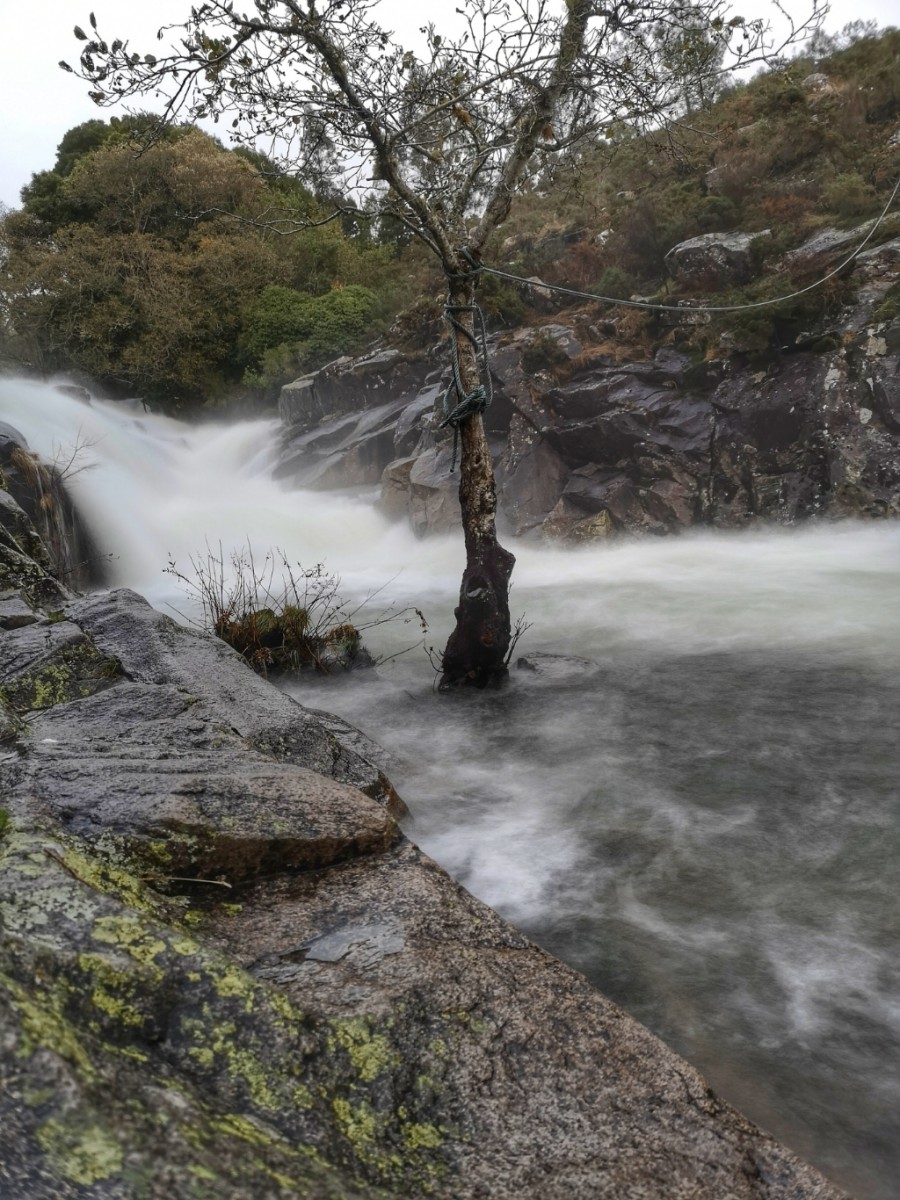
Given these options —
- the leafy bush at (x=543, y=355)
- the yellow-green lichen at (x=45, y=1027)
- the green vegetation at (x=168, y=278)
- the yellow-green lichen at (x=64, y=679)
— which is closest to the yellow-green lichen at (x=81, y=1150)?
the yellow-green lichen at (x=45, y=1027)

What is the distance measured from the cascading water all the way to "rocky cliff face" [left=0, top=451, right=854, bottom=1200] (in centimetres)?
109

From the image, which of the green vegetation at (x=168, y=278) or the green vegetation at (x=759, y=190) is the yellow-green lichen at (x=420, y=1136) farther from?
the green vegetation at (x=168, y=278)

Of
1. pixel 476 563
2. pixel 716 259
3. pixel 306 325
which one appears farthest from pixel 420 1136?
pixel 306 325

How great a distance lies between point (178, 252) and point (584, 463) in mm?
18772

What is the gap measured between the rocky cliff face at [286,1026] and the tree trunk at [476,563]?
12.9 feet

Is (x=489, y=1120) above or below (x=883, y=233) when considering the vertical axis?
below

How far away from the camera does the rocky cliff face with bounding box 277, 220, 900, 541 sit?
38.5ft

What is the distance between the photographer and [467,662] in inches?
291

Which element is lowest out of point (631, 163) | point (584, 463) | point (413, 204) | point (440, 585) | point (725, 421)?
point (440, 585)

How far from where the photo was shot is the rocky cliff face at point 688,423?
38.5ft

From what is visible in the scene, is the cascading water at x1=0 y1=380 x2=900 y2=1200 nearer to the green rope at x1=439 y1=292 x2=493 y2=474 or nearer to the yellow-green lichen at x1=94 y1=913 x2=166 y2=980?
the yellow-green lichen at x1=94 y1=913 x2=166 y2=980

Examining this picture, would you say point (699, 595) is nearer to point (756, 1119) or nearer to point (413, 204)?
point (413, 204)

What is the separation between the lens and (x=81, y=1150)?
1.32 m

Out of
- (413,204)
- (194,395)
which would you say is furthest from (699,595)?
(194,395)
